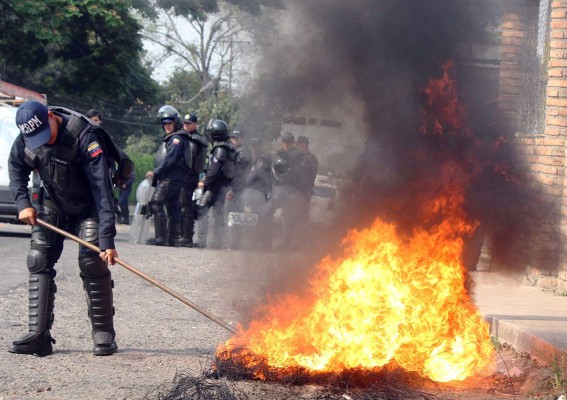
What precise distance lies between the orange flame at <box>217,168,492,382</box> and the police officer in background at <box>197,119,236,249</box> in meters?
7.88

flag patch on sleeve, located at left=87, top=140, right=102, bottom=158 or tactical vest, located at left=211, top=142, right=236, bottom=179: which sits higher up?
tactical vest, located at left=211, top=142, right=236, bottom=179

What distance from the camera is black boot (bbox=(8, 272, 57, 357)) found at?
5.77 m

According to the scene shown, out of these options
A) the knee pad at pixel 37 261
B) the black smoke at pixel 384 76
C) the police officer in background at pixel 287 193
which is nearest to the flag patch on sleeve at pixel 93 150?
the knee pad at pixel 37 261

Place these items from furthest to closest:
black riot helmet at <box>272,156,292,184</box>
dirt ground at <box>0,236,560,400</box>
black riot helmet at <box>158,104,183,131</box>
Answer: black riot helmet at <box>158,104,183,131</box> < black riot helmet at <box>272,156,292,184</box> < dirt ground at <box>0,236,560,400</box>

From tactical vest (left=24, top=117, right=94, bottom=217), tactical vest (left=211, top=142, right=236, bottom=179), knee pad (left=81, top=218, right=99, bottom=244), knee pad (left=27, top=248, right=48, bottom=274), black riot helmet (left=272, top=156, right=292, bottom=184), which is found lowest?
knee pad (left=27, top=248, right=48, bottom=274)

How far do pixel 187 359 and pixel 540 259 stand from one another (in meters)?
3.77

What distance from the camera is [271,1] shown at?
650 centimetres

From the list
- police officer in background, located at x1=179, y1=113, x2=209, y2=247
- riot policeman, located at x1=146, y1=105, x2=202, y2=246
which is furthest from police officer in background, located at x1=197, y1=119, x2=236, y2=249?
riot policeman, located at x1=146, y1=105, x2=202, y2=246

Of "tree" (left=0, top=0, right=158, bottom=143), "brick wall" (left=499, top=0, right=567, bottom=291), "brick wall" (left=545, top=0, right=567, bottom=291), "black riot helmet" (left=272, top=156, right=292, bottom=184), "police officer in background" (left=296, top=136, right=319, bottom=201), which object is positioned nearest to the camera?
"police officer in background" (left=296, top=136, right=319, bottom=201)

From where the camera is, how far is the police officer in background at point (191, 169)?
13.4 m

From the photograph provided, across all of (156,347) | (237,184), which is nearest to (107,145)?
(156,347)

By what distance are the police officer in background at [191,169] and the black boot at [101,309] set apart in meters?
7.41

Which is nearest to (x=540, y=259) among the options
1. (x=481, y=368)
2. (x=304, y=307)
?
(x=481, y=368)

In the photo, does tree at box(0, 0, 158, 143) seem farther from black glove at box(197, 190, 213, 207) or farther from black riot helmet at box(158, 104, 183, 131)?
black glove at box(197, 190, 213, 207)
